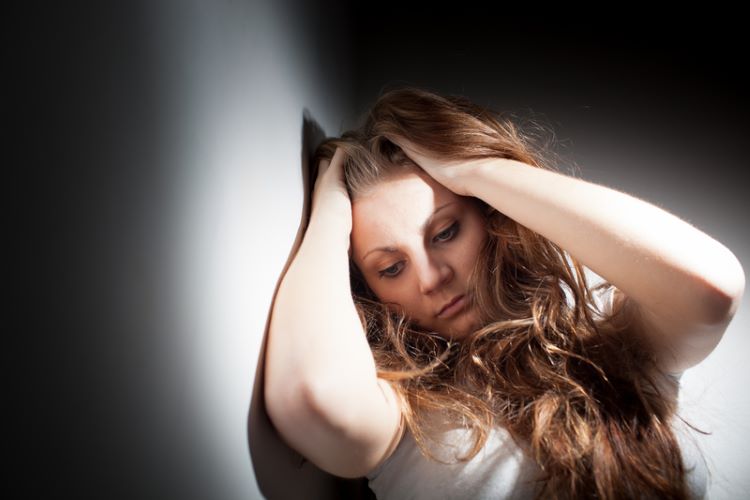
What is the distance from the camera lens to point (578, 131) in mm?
1702

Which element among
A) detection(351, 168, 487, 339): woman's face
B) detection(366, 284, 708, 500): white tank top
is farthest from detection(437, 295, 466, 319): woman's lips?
detection(366, 284, 708, 500): white tank top

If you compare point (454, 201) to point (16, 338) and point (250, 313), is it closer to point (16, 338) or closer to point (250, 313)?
point (250, 313)

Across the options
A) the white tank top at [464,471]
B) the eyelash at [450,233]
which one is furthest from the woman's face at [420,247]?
the white tank top at [464,471]

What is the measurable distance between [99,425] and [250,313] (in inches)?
13.2

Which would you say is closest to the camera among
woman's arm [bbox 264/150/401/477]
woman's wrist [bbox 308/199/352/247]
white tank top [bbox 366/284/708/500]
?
woman's arm [bbox 264/150/401/477]

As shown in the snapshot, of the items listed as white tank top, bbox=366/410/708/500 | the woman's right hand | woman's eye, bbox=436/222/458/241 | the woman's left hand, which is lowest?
white tank top, bbox=366/410/708/500

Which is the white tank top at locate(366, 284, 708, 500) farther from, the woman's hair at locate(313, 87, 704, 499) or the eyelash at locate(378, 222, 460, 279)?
the eyelash at locate(378, 222, 460, 279)

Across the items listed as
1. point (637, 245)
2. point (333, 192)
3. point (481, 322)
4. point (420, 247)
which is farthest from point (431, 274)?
point (637, 245)

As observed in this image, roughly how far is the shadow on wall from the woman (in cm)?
3

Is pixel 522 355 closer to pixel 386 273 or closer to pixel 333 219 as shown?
pixel 386 273

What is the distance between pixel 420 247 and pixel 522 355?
0.30 metres

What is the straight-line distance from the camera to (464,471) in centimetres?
83

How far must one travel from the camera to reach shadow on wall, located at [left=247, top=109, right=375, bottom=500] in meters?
0.77

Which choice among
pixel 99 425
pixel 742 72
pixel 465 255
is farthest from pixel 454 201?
pixel 742 72
